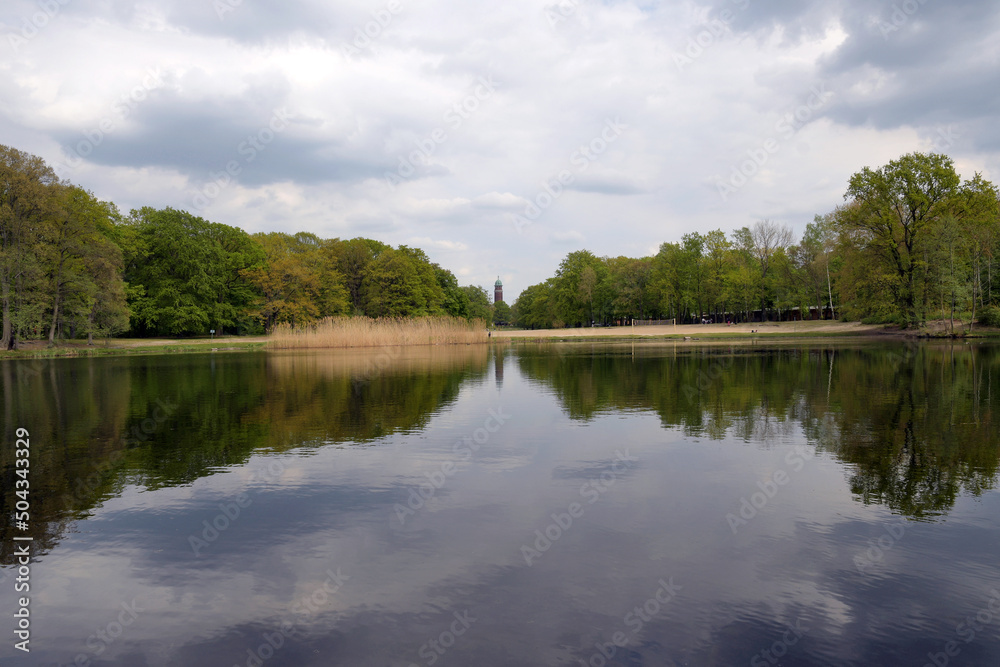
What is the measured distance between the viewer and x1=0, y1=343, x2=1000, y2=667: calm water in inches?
164

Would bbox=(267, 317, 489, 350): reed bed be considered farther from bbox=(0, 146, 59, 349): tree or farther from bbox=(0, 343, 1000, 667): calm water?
bbox=(0, 343, 1000, 667): calm water

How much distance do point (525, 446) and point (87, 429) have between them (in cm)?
938

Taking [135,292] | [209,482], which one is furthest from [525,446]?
[135,292]

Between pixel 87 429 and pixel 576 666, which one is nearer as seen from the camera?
pixel 576 666

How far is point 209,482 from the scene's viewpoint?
8.35m

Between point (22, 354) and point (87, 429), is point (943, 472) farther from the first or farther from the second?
point (22, 354)

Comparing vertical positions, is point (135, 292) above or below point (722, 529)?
above

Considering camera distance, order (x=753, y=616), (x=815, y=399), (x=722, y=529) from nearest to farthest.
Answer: (x=753, y=616) < (x=722, y=529) < (x=815, y=399)
